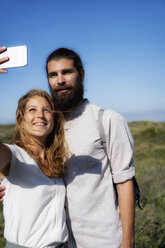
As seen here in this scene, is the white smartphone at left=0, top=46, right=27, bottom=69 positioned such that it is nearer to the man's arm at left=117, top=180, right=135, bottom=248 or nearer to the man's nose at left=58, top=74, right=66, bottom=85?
the man's nose at left=58, top=74, right=66, bottom=85

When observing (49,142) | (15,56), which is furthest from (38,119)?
(15,56)

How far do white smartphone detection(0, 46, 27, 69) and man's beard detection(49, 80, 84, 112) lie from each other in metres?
1.21

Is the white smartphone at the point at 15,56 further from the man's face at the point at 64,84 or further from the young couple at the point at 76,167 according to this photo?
the man's face at the point at 64,84

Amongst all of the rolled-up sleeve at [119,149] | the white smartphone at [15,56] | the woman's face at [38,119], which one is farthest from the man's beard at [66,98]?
the white smartphone at [15,56]

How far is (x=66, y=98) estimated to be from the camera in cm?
254

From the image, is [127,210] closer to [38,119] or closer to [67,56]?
[38,119]

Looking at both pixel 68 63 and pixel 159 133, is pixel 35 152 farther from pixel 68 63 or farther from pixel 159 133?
pixel 159 133

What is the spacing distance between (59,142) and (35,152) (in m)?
0.25

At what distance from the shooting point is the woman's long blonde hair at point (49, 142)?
221cm

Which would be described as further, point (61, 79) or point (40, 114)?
point (61, 79)

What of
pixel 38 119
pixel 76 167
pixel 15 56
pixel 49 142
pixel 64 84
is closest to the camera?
pixel 15 56

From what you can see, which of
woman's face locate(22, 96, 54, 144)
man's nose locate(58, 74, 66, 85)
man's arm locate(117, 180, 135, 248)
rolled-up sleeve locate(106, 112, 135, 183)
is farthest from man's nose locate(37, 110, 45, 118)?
man's arm locate(117, 180, 135, 248)

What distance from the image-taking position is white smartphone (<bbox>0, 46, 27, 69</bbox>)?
4.34ft

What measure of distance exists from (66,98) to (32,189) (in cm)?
91
